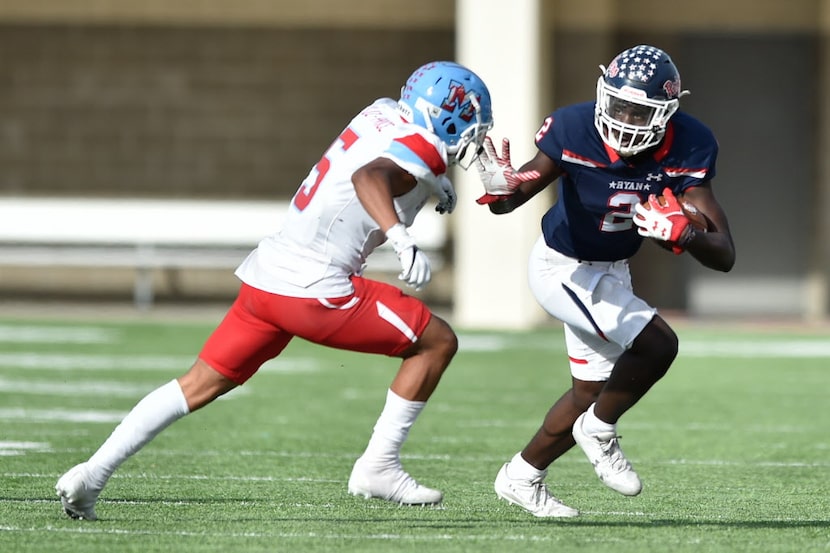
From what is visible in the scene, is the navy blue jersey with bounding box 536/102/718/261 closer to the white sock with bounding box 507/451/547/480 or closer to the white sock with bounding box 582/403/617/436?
the white sock with bounding box 582/403/617/436

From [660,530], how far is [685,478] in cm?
151

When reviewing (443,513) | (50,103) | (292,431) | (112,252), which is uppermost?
(443,513)

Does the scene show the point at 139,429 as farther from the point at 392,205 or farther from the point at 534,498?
the point at 534,498

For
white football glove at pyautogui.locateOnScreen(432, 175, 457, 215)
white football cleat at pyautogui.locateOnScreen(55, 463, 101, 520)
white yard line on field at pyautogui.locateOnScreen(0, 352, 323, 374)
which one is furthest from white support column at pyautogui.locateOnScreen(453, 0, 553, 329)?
white football cleat at pyautogui.locateOnScreen(55, 463, 101, 520)

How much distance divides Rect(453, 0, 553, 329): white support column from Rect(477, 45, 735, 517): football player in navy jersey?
362 inches

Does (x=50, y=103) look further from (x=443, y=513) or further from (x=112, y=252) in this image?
(x=443, y=513)

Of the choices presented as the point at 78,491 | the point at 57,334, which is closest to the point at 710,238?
the point at 78,491

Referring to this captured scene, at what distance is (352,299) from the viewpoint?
500cm

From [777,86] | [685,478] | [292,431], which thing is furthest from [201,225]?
[685,478]

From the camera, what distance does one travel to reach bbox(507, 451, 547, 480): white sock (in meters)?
5.60

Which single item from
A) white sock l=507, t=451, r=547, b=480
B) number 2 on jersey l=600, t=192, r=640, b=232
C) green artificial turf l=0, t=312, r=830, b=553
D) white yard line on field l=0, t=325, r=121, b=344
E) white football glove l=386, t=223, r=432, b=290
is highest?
white football glove l=386, t=223, r=432, b=290

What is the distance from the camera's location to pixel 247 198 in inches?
691

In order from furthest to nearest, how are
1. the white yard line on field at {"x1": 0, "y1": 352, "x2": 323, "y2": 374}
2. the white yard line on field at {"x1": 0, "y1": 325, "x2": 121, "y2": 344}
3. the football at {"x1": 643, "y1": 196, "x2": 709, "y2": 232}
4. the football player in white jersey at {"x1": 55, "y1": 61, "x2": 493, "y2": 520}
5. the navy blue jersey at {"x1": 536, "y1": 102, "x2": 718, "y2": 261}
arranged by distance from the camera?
the white yard line on field at {"x1": 0, "y1": 325, "x2": 121, "y2": 344}, the white yard line on field at {"x1": 0, "y1": 352, "x2": 323, "y2": 374}, the navy blue jersey at {"x1": 536, "y1": 102, "x2": 718, "y2": 261}, the football at {"x1": 643, "y1": 196, "x2": 709, "y2": 232}, the football player in white jersey at {"x1": 55, "y1": 61, "x2": 493, "y2": 520}

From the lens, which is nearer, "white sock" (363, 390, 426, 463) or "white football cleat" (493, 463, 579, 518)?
"white sock" (363, 390, 426, 463)
